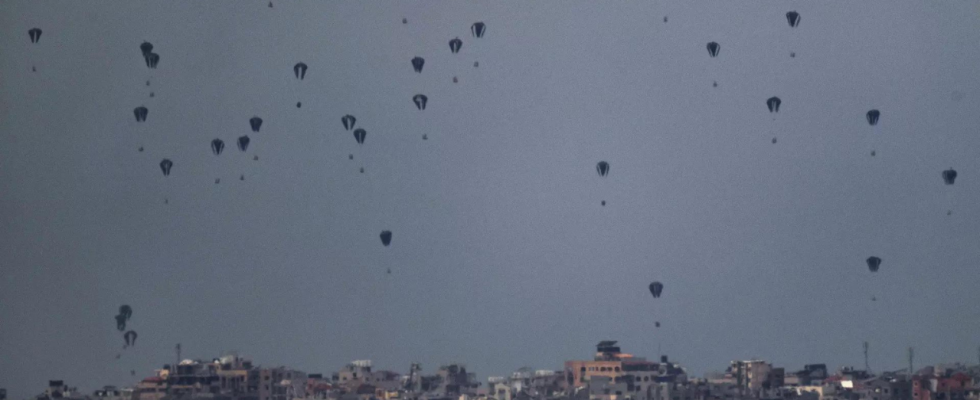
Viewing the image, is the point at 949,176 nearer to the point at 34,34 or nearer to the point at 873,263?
the point at 873,263

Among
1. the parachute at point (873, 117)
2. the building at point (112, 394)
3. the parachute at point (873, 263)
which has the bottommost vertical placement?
the building at point (112, 394)

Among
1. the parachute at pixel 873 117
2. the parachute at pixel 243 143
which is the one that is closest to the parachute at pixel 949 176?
the parachute at pixel 873 117

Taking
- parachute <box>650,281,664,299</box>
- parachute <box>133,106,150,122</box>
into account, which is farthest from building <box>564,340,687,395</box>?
parachute <box>133,106,150,122</box>

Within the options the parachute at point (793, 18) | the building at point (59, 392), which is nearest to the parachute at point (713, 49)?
the parachute at point (793, 18)

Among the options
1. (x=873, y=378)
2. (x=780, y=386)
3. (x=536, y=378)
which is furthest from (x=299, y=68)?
(x=873, y=378)

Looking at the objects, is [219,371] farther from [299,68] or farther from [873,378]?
[873,378]

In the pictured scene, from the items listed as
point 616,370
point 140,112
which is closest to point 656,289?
point 616,370

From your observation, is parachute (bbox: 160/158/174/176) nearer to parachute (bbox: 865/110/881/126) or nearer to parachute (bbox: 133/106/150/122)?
parachute (bbox: 133/106/150/122)

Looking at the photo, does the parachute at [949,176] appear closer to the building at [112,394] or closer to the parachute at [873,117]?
the parachute at [873,117]

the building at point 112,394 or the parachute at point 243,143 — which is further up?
the parachute at point 243,143

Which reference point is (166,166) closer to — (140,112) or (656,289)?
(140,112)

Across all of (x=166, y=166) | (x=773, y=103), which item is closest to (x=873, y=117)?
(x=773, y=103)

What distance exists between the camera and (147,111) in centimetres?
5425

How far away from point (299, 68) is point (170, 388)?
1156 centimetres
